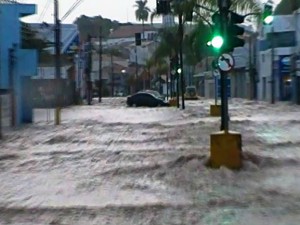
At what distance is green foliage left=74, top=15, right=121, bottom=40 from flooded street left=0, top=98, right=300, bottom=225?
134m

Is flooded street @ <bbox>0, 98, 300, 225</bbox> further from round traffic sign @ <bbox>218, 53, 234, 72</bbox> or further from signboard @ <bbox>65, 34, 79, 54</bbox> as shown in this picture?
signboard @ <bbox>65, 34, 79, 54</bbox>

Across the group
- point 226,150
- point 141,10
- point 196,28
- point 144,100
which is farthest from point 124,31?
point 226,150

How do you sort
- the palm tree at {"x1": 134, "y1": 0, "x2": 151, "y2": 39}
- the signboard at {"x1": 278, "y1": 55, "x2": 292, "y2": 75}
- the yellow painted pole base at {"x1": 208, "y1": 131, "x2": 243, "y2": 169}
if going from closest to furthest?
the yellow painted pole base at {"x1": 208, "y1": 131, "x2": 243, "y2": 169}, the signboard at {"x1": 278, "y1": 55, "x2": 292, "y2": 75}, the palm tree at {"x1": 134, "y1": 0, "x2": 151, "y2": 39}

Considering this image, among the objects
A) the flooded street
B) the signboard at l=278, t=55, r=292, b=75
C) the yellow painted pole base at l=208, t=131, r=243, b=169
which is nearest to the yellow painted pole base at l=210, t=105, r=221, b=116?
the flooded street

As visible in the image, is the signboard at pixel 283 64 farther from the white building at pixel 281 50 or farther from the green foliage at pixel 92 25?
the green foliage at pixel 92 25

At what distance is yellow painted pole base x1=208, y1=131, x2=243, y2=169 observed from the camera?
17375 mm

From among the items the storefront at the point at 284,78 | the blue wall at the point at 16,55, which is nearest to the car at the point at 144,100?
the storefront at the point at 284,78

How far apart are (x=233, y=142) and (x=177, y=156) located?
293 centimetres

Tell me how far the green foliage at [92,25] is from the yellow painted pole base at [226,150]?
5521 inches

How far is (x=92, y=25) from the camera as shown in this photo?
572 feet

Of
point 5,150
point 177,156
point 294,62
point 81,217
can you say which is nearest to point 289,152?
point 177,156

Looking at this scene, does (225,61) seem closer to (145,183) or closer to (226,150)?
(226,150)

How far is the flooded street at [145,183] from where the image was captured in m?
11.9

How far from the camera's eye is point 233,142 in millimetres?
17422
